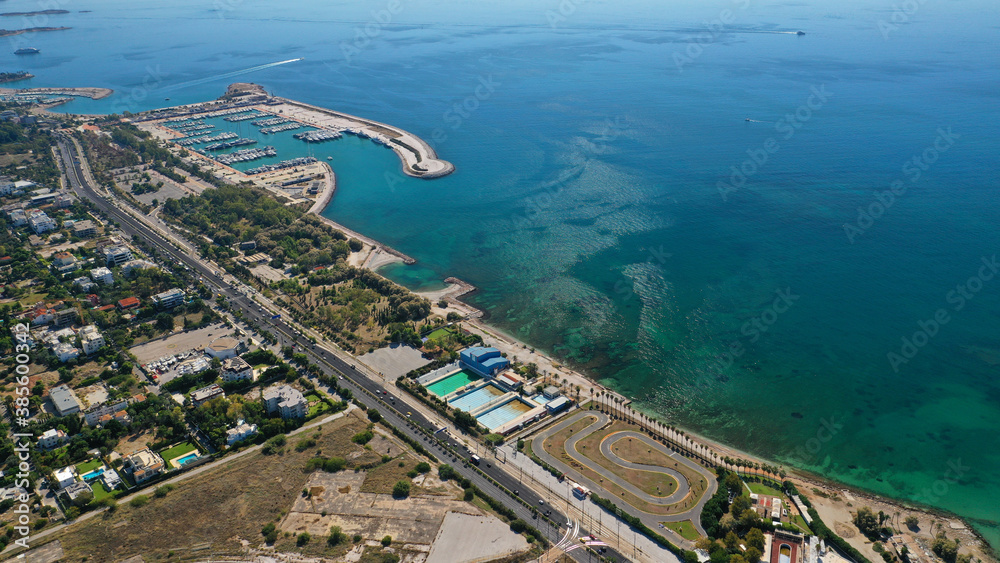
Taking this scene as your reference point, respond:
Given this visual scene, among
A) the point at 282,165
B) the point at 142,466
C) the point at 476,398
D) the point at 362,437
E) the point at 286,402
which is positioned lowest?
the point at 282,165

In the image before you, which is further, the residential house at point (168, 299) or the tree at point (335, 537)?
the residential house at point (168, 299)

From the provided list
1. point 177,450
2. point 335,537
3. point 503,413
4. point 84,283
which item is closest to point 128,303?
point 84,283

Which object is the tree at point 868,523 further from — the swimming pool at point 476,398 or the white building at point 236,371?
the white building at point 236,371

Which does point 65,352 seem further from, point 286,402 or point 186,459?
point 286,402

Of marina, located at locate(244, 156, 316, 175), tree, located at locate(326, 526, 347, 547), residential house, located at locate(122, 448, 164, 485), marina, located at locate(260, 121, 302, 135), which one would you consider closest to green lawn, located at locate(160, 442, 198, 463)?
residential house, located at locate(122, 448, 164, 485)

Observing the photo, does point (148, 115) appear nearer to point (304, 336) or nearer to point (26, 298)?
point (26, 298)

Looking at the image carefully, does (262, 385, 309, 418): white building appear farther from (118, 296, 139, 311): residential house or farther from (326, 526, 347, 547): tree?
(118, 296, 139, 311): residential house

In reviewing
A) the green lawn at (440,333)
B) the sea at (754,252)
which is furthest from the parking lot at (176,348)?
the sea at (754,252)
